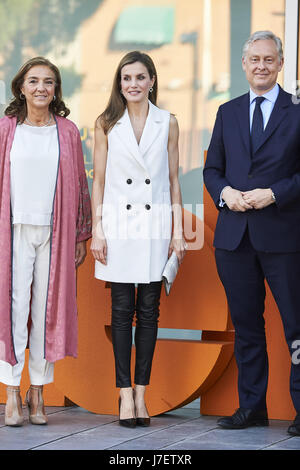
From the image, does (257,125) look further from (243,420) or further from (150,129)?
(243,420)

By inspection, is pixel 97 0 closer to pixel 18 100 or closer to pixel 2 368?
pixel 18 100

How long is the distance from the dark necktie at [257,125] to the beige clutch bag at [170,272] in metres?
0.67

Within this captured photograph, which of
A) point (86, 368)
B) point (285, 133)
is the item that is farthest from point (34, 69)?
point (86, 368)

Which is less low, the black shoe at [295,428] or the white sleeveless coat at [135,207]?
the white sleeveless coat at [135,207]

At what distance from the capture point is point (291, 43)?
604 centimetres

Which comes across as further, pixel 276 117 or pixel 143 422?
pixel 143 422

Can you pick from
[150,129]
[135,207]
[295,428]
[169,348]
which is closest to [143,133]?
[150,129]

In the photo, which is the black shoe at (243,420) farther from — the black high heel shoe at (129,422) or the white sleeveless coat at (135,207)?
the white sleeveless coat at (135,207)

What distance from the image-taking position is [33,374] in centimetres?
462

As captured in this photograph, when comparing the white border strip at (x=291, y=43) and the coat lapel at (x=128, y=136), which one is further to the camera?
the white border strip at (x=291, y=43)

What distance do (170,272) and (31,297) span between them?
706 mm

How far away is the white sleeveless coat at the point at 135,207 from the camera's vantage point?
4.55 metres

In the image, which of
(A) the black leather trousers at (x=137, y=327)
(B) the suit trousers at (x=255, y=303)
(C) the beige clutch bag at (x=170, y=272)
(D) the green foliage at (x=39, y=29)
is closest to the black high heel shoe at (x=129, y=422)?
(A) the black leather trousers at (x=137, y=327)

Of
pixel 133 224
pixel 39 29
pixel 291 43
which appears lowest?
pixel 133 224
